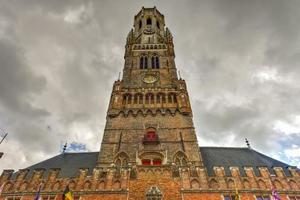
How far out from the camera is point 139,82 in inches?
1257

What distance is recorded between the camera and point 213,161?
24.2m

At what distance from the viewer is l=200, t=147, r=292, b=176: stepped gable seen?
893 inches

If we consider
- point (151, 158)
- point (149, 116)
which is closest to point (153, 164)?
point (151, 158)

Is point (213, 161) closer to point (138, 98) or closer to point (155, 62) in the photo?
point (138, 98)

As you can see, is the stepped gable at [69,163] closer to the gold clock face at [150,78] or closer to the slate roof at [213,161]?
the slate roof at [213,161]

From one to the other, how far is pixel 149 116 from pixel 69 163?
10506 mm

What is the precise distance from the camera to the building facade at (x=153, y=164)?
19578 millimetres

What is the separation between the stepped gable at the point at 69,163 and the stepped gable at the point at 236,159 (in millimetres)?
12697

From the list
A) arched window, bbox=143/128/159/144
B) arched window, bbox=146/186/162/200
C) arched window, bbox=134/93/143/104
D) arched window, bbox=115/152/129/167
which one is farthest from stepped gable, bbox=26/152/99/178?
arched window, bbox=134/93/143/104

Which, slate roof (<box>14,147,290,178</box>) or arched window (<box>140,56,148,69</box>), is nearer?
slate roof (<box>14,147,290,178</box>)

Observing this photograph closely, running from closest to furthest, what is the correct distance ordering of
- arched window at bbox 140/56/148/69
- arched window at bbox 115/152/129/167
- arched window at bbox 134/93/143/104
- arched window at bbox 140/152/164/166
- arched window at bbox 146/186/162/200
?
1. arched window at bbox 146/186/162/200
2. arched window at bbox 115/152/129/167
3. arched window at bbox 140/152/164/166
4. arched window at bbox 134/93/143/104
5. arched window at bbox 140/56/148/69

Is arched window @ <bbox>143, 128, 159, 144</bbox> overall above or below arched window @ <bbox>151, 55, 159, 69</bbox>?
below

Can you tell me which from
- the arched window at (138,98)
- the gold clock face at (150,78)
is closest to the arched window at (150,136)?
the arched window at (138,98)

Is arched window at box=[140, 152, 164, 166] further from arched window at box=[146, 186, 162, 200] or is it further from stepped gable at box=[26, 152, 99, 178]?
stepped gable at box=[26, 152, 99, 178]
